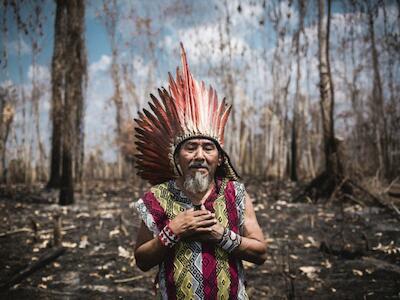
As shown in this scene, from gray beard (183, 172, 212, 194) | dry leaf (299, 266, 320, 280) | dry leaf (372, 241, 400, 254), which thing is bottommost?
dry leaf (299, 266, 320, 280)

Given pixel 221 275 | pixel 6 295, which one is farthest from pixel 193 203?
pixel 6 295

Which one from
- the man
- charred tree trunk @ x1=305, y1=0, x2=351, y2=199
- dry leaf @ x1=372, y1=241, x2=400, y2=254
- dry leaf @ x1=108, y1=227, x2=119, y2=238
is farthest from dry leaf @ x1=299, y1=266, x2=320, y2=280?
charred tree trunk @ x1=305, y1=0, x2=351, y2=199

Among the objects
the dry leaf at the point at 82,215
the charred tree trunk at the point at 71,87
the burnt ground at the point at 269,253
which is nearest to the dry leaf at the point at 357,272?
the burnt ground at the point at 269,253

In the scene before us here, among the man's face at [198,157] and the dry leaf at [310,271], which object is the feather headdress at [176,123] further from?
the dry leaf at [310,271]

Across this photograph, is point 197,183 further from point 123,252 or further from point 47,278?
point 123,252

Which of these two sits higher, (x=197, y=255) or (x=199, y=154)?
(x=199, y=154)

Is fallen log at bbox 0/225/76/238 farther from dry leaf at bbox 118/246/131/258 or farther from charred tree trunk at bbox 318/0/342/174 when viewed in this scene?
charred tree trunk at bbox 318/0/342/174

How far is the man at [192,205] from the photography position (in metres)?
1.77

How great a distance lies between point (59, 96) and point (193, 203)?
11.4m

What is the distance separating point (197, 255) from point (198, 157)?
0.52 meters

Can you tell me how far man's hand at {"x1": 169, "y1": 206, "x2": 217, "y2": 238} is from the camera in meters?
1.71

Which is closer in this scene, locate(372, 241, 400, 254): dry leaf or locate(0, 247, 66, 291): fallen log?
locate(0, 247, 66, 291): fallen log

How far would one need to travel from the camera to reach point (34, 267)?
4.69 meters

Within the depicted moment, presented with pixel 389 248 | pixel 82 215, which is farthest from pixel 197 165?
pixel 82 215
